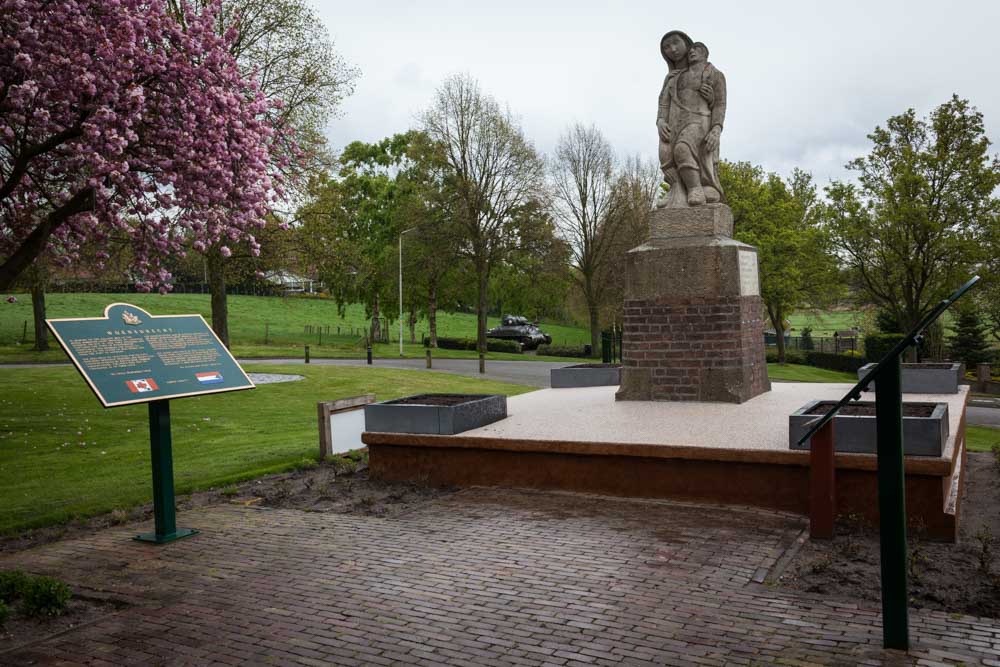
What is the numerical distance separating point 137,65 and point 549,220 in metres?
32.7

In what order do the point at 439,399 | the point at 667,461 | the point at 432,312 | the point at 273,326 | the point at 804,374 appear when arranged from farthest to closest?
the point at 273,326
the point at 432,312
the point at 804,374
the point at 439,399
the point at 667,461

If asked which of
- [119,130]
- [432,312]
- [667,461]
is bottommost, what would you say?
[667,461]

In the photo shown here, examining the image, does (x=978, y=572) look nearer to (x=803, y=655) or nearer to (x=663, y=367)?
(x=803, y=655)

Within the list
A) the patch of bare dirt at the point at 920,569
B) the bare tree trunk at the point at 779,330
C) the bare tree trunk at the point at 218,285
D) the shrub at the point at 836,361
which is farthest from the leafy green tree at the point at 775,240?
the patch of bare dirt at the point at 920,569

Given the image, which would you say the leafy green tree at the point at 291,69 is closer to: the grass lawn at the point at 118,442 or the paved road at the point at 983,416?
the grass lawn at the point at 118,442

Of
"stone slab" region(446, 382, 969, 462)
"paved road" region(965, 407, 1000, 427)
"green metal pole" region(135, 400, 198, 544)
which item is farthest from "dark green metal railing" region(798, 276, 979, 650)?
"paved road" region(965, 407, 1000, 427)

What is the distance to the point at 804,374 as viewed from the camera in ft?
115

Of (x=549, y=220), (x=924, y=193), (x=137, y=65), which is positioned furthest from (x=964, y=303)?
(x=137, y=65)

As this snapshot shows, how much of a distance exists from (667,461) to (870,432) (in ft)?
5.90

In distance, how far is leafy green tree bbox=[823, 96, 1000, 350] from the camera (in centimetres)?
2848

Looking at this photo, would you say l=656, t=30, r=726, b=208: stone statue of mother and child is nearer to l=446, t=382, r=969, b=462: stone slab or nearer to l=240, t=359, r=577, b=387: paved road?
l=446, t=382, r=969, b=462: stone slab

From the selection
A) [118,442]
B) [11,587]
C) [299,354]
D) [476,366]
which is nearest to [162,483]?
[11,587]

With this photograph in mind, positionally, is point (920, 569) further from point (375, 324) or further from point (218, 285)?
point (375, 324)

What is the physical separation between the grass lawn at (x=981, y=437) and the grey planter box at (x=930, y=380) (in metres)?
1.26
